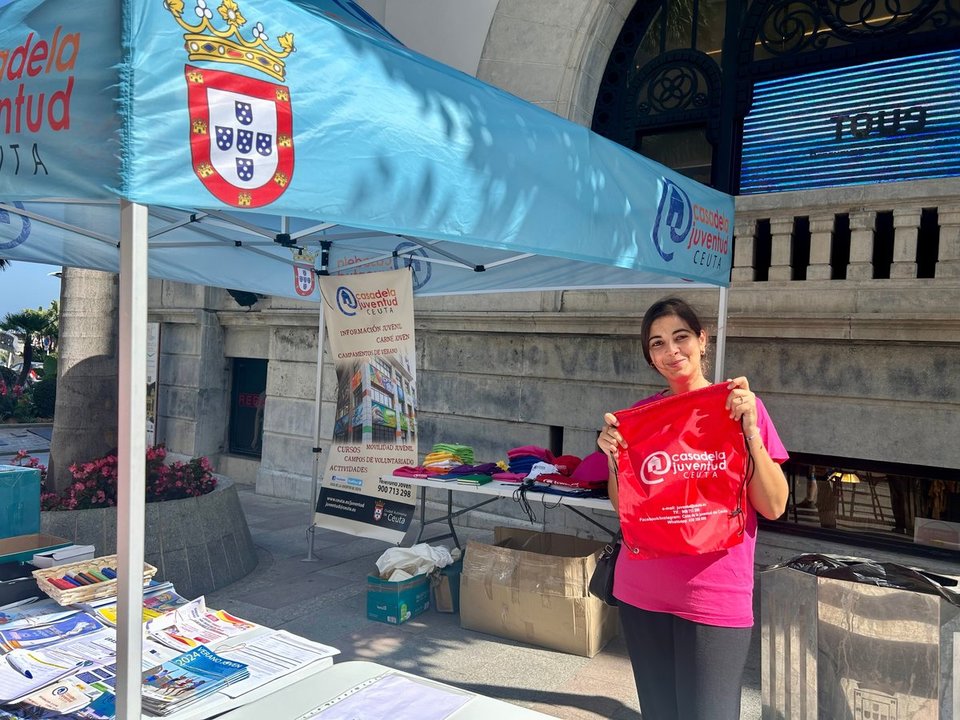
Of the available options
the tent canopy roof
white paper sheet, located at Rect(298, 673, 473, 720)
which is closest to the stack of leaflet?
white paper sheet, located at Rect(298, 673, 473, 720)

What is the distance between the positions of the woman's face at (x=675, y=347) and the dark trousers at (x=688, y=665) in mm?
815

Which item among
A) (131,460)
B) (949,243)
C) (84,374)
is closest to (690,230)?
(949,243)

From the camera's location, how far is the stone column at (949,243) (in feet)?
18.7

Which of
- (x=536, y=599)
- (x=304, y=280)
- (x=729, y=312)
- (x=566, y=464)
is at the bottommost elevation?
(x=536, y=599)

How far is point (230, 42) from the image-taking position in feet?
6.99

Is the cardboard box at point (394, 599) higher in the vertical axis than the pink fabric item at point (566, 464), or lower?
lower

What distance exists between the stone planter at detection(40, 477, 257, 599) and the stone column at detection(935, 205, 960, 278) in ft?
20.0

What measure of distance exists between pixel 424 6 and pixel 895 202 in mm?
5910

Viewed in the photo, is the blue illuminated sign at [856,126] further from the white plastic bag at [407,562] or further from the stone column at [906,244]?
the white plastic bag at [407,562]

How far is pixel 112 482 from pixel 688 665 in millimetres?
4797

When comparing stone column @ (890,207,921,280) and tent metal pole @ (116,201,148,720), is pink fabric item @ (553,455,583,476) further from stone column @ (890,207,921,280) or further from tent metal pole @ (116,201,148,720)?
tent metal pole @ (116,201,148,720)

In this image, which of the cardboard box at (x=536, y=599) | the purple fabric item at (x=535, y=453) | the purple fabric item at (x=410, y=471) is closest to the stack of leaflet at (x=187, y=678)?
the cardboard box at (x=536, y=599)

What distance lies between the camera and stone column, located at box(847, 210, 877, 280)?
6062 millimetres

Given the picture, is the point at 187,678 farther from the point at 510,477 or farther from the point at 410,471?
the point at 410,471
